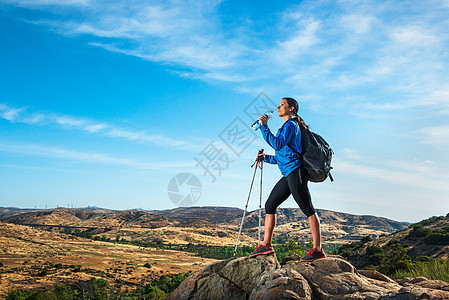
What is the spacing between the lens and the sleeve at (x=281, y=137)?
247 inches

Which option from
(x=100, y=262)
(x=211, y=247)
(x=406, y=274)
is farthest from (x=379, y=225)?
(x=406, y=274)

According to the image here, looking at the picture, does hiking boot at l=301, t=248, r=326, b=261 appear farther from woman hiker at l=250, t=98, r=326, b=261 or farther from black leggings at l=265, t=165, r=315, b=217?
black leggings at l=265, t=165, r=315, b=217

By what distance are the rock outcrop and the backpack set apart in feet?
5.92

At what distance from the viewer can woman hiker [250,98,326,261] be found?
631 centimetres

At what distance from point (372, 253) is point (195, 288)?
47208 millimetres

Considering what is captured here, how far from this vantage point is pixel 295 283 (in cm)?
565

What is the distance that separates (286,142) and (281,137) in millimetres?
150

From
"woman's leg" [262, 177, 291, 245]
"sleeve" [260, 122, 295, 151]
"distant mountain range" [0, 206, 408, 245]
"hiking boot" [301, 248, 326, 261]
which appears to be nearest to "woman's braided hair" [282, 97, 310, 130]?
"sleeve" [260, 122, 295, 151]

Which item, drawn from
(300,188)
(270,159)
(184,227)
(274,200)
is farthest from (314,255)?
(184,227)

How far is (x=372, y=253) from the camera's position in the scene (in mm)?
46625

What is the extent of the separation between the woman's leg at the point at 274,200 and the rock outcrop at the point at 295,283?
0.72 meters

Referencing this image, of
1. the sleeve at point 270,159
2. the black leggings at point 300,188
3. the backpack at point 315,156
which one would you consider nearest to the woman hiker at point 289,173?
the black leggings at point 300,188

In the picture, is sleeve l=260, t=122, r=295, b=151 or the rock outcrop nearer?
the rock outcrop

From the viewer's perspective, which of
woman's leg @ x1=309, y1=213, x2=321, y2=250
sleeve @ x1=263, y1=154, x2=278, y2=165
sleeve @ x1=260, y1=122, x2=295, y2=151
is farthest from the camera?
sleeve @ x1=263, y1=154, x2=278, y2=165
